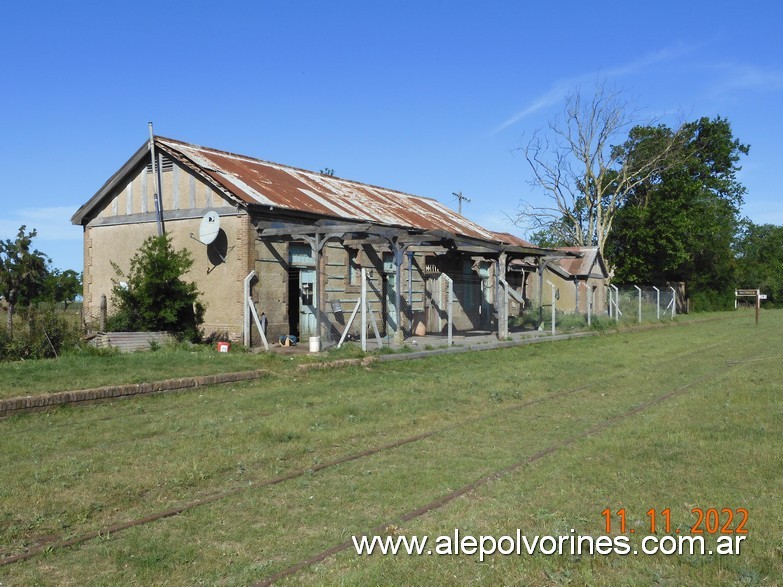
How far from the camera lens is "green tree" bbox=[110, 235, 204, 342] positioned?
18234mm

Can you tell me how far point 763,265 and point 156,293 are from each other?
72.7 meters

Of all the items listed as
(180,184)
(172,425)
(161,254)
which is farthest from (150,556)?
(180,184)

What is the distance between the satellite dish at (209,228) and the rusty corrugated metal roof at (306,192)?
82 centimetres

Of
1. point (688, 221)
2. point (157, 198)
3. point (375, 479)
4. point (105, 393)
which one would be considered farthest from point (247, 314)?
point (688, 221)

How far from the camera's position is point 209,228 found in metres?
19.3

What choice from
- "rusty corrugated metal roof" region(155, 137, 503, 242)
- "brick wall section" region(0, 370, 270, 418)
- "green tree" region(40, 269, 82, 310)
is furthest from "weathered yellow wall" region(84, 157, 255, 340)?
"green tree" region(40, 269, 82, 310)

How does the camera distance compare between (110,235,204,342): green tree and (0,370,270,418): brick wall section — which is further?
(110,235,204,342): green tree

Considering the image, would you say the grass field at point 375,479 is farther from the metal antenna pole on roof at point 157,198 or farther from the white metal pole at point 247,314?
the metal antenna pole on roof at point 157,198

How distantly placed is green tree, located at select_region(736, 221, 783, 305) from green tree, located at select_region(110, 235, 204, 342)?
188ft

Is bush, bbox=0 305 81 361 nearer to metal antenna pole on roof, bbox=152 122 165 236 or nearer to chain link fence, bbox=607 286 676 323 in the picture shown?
metal antenna pole on roof, bbox=152 122 165 236

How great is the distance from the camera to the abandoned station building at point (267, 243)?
63.4 feet

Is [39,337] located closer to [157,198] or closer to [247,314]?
[247,314]

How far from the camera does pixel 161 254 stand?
18141 millimetres

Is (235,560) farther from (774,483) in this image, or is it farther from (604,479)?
(774,483)
